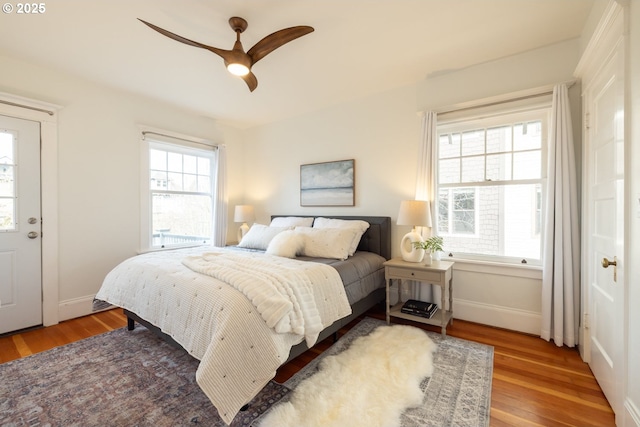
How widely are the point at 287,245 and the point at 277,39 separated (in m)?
1.80

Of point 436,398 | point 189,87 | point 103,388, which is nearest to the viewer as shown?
point 436,398

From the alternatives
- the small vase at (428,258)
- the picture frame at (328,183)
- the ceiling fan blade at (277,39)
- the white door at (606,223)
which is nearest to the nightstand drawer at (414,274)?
the small vase at (428,258)

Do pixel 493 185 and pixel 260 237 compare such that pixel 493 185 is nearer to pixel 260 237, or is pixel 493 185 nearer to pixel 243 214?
pixel 260 237

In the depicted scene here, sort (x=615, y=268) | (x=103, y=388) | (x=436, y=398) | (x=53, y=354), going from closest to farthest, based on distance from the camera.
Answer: (x=615, y=268), (x=436, y=398), (x=103, y=388), (x=53, y=354)

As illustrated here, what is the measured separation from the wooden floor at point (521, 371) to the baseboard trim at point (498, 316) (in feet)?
0.24

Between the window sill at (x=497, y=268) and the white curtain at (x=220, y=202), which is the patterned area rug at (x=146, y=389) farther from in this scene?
the white curtain at (x=220, y=202)

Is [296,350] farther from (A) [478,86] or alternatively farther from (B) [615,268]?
(A) [478,86]

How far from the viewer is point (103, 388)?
182 cm

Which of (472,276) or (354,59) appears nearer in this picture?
(354,59)

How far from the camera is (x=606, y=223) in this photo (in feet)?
5.72

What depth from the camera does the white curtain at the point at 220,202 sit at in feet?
14.0

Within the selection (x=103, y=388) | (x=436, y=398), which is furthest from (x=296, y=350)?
(x=103, y=388)

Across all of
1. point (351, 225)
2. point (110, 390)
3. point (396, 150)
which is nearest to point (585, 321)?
point (351, 225)

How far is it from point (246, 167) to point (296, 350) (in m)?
3.60
